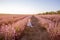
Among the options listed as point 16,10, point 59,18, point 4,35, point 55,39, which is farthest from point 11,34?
point 59,18

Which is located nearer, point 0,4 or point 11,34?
point 11,34

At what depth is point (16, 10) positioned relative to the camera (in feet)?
10.6

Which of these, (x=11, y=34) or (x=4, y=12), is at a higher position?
(x=4, y=12)

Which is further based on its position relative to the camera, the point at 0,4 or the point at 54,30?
the point at 0,4

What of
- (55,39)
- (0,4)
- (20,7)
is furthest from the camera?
(20,7)

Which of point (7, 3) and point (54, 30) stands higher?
point (7, 3)

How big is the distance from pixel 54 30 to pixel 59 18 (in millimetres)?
675

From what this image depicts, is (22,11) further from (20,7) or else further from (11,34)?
(11,34)

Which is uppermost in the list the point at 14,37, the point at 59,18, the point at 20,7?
the point at 20,7

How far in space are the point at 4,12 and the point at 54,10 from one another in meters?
1.08

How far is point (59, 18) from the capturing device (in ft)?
10.3

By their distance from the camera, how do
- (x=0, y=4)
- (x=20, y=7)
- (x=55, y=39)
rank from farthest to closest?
(x=20, y=7), (x=0, y=4), (x=55, y=39)

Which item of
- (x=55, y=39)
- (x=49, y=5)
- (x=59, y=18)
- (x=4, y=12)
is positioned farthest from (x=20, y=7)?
(x=55, y=39)

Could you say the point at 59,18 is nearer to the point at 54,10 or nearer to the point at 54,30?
the point at 54,10
